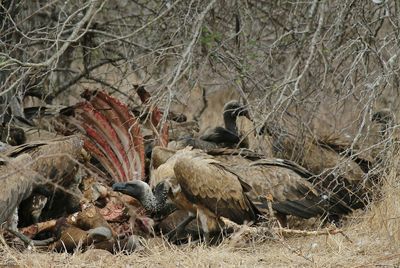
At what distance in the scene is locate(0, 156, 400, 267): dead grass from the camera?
557 centimetres

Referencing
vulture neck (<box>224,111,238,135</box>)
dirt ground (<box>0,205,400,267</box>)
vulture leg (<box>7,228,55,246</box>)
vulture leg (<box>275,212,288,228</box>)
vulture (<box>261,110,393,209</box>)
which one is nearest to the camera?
dirt ground (<box>0,205,400,267</box>)

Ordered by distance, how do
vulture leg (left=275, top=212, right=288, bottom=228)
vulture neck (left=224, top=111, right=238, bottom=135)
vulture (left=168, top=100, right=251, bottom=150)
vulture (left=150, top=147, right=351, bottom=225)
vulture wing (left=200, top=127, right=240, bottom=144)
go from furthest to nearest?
vulture neck (left=224, top=111, right=238, bottom=135) < vulture wing (left=200, top=127, right=240, bottom=144) < vulture (left=168, top=100, right=251, bottom=150) < vulture leg (left=275, top=212, right=288, bottom=228) < vulture (left=150, top=147, right=351, bottom=225)

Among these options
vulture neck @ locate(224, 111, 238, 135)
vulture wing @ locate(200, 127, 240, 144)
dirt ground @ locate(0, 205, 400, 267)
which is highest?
vulture neck @ locate(224, 111, 238, 135)

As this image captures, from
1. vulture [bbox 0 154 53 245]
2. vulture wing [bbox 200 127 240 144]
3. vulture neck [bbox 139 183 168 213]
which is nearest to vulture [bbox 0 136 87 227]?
vulture [bbox 0 154 53 245]

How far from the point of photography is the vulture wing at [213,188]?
22.5 feet

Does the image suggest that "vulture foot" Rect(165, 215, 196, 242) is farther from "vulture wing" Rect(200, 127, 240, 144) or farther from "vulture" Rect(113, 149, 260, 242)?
"vulture wing" Rect(200, 127, 240, 144)

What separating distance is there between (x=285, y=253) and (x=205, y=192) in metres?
1.08

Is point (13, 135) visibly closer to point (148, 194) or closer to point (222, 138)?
point (148, 194)

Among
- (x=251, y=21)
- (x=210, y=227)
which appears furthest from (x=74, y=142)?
(x=251, y=21)

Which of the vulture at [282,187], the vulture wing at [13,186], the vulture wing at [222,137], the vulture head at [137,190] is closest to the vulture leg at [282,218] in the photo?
the vulture at [282,187]

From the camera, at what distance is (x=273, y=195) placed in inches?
283

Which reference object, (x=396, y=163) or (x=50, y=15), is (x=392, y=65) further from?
(x=50, y=15)

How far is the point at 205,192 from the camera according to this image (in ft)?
22.6

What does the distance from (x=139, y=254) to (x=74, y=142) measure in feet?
5.35
